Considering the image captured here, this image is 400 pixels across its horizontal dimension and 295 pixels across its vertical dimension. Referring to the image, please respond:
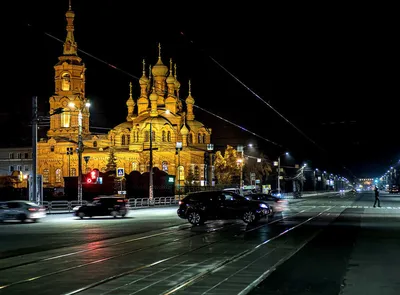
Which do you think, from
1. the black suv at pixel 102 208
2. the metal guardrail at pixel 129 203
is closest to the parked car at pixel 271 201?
the black suv at pixel 102 208

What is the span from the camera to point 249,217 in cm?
3000

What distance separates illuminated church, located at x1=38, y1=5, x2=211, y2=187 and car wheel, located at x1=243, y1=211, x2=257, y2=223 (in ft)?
264

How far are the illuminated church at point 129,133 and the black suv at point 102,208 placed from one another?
232 ft

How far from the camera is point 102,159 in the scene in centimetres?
12519

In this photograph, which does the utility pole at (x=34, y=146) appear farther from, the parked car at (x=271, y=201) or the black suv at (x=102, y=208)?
the parked car at (x=271, y=201)

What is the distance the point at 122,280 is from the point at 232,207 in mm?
18174

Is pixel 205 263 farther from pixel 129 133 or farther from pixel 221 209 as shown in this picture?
pixel 129 133

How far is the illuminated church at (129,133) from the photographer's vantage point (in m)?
117

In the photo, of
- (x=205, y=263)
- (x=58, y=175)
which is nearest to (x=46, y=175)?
(x=58, y=175)

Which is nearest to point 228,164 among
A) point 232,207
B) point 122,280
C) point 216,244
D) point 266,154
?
point 266,154

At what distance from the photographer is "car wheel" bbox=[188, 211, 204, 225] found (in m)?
30.0

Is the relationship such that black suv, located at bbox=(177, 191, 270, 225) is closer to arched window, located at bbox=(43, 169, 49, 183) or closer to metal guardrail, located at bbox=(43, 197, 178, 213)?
metal guardrail, located at bbox=(43, 197, 178, 213)

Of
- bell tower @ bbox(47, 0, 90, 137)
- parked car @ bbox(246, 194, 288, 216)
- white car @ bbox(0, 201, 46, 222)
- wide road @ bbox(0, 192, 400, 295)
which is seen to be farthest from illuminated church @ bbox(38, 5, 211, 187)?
wide road @ bbox(0, 192, 400, 295)

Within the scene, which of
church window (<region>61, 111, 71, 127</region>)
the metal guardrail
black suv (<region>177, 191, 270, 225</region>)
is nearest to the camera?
black suv (<region>177, 191, 270, 225</region>)
